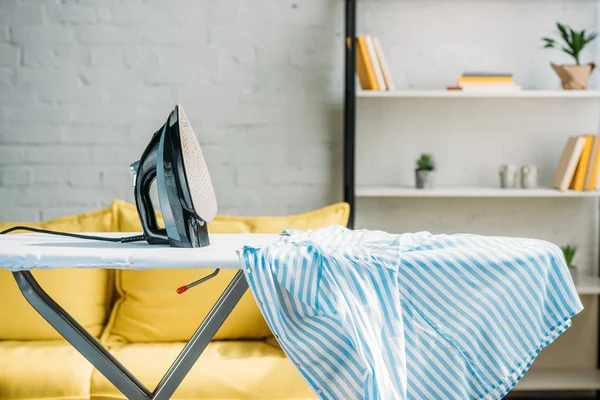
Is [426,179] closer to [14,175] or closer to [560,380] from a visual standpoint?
[560,380]

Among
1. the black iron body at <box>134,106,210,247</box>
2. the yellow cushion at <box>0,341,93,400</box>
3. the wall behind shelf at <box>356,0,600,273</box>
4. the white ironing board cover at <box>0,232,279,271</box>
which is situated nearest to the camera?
the white ironing board cover at <box>0,232,279,271</box>

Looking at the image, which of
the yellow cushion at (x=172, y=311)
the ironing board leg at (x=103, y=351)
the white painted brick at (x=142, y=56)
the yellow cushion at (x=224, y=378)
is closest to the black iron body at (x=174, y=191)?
the ironing board leg at (x=103, y=351)

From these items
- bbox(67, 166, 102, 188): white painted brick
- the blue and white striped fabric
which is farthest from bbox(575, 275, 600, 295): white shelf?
bbox(67, 166, 102, 188): white painted brick

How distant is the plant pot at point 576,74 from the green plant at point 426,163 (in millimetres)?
568

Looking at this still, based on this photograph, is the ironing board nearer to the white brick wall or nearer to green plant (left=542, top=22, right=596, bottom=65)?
the white brick wall

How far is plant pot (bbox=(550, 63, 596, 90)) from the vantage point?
2.54 meters

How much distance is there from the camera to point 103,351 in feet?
4.48

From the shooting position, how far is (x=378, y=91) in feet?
8.16

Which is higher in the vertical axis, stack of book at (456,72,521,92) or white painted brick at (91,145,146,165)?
stack of book at (456,72,521,92)

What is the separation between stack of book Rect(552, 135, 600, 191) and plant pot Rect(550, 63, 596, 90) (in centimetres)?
19

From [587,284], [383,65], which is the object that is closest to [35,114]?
[383,65]

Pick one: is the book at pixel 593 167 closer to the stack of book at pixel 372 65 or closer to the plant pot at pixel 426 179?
the plant pot at pixel 426 179

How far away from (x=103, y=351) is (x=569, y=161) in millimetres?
1870

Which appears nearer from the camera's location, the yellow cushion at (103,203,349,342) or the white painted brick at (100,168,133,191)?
the yellow cushion at (103,203,349,342)
